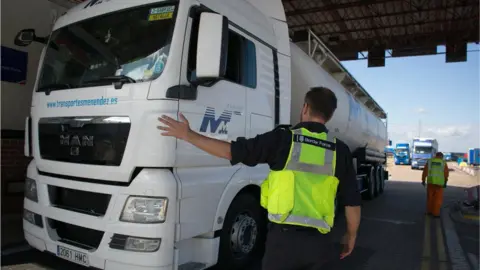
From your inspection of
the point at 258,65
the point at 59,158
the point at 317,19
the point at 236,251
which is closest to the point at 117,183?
the point at 59,158

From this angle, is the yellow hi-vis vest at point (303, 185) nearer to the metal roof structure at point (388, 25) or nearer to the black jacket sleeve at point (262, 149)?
the black jacket sleeve at point (262, 149)

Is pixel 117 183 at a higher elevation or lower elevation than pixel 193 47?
lower

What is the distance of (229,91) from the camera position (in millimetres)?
3605

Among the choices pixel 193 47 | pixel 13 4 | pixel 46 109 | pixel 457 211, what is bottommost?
pixel 457 211

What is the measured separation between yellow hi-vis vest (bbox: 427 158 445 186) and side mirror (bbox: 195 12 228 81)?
319 inches

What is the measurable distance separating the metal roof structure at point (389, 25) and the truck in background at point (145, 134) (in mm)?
12010

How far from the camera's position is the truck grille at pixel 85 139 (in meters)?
3.02

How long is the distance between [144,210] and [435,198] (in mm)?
8394

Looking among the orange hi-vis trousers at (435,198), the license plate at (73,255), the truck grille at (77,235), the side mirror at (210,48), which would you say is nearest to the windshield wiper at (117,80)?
the side mirror at (210,48)

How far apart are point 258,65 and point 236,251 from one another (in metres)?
2.01

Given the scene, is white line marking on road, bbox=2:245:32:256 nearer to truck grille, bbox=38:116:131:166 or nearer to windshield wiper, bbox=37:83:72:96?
truck grille, bbox=38:116:131:166

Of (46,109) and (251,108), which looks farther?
(251,108)

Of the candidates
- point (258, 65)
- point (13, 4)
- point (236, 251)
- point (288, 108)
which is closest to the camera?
point (236, 251)

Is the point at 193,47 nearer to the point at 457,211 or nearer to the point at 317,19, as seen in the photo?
the point at 457,211
